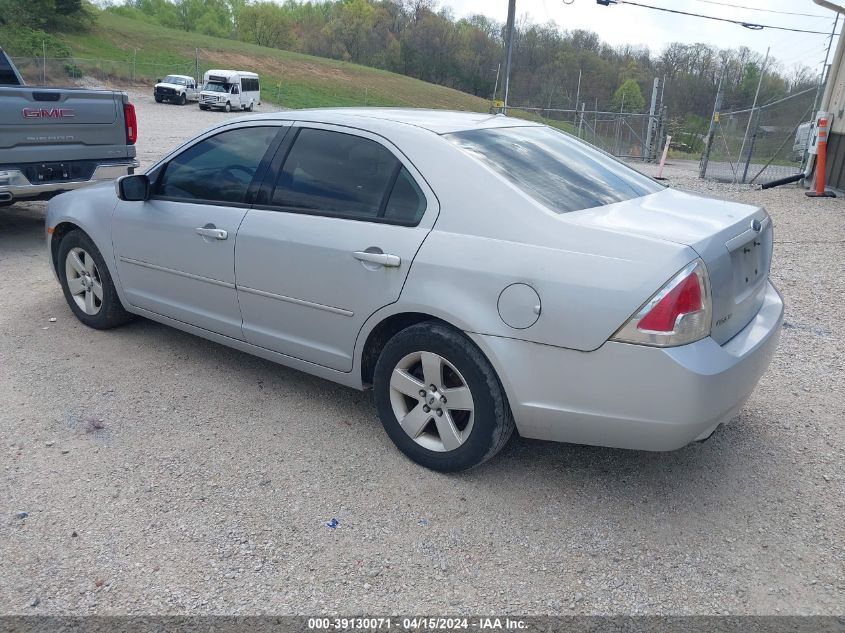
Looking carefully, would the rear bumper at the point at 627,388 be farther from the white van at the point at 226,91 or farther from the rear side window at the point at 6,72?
the white van at the point at 226,91

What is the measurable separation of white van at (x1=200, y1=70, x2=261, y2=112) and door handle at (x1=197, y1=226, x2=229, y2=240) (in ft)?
131

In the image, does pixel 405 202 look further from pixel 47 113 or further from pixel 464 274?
pixel 47 113

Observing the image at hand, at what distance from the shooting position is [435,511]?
3125mm

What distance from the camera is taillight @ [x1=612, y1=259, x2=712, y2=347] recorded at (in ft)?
8.88

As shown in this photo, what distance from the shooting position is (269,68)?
2581 inches

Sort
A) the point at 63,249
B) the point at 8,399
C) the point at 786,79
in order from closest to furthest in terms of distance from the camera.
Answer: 1. the point at 8,399
2. the point at 63,249
3. the point at 786,79

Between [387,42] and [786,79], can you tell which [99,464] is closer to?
[786,79]

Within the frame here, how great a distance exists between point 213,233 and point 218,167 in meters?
0.46

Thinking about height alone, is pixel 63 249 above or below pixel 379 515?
above

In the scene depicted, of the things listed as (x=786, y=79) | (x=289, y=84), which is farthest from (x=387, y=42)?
(x=786, y=79)

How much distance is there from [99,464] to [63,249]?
2445 mm

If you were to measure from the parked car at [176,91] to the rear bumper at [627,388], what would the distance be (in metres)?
43.5

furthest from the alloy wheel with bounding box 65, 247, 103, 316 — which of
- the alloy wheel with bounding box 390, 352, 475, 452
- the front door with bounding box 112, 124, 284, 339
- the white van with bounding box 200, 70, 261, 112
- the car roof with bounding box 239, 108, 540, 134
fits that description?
the white van with bounding box 200, 70, 261, 112

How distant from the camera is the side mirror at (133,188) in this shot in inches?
176
